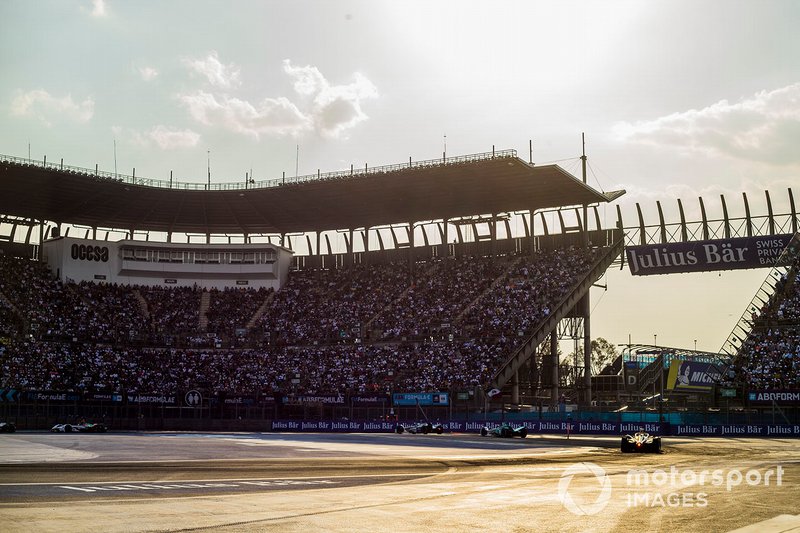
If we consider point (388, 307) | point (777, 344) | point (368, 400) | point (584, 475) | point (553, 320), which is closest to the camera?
point (584, 475)

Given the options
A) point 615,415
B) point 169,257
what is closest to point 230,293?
point 169,257

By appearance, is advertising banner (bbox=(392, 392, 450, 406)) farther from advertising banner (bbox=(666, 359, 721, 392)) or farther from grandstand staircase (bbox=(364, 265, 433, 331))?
advertising banner (bbox=(666, 359, 721, 392))

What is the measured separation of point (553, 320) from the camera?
260 ft

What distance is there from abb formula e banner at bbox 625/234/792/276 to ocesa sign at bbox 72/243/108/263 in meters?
56.1

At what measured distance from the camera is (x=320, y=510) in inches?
735

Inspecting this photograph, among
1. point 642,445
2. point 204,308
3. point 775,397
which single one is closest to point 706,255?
point 775,397

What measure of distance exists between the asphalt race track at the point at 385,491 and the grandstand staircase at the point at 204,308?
5396 centimetres

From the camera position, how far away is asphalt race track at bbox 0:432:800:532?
1700 cm

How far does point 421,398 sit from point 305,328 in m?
22.1

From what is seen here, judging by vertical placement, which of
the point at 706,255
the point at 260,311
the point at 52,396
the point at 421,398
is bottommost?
the point at 421,398

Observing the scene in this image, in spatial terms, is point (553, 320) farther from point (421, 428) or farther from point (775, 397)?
point (775, 397)

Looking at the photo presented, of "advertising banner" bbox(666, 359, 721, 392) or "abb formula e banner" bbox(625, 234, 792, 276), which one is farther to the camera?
"advertising banner" bbox(666, 359, 721, 392)

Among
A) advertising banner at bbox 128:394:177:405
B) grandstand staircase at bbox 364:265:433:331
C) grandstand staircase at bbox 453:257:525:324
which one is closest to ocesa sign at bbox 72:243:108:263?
advertising banner at bbox 128:394:177:405

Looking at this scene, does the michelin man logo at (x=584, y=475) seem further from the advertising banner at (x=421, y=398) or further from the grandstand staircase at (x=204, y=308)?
the grandstand staircase at (x=204, y=308)
